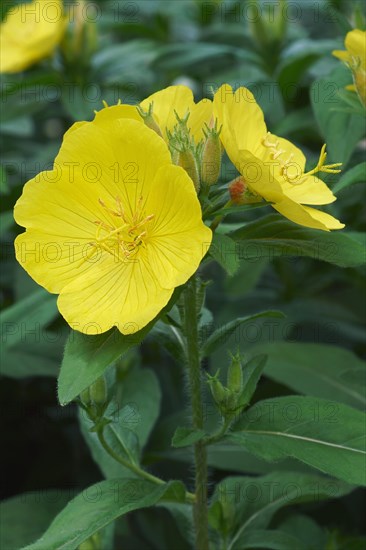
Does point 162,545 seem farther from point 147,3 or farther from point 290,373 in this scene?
point 147,3

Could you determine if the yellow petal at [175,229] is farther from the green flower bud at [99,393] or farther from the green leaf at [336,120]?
the green leaf at [336,120]

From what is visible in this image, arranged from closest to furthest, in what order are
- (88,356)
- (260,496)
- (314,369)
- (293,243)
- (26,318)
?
1. (88,356)
2. (293,243)
3. (260,496)
4. (26,318)
5. (314,369)

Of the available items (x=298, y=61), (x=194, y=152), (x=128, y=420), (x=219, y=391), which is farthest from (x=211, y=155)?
(x=298, y=61)

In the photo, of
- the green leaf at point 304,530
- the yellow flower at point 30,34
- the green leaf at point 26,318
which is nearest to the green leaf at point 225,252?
the green leaf at point 26,318

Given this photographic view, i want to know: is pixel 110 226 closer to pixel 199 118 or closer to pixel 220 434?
pixel 199 118

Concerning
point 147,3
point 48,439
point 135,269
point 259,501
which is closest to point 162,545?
point 259,501

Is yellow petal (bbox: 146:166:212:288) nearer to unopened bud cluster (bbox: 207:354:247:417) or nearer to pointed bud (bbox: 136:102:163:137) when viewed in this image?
pointed bud (bbox: 136:102:163:137)
